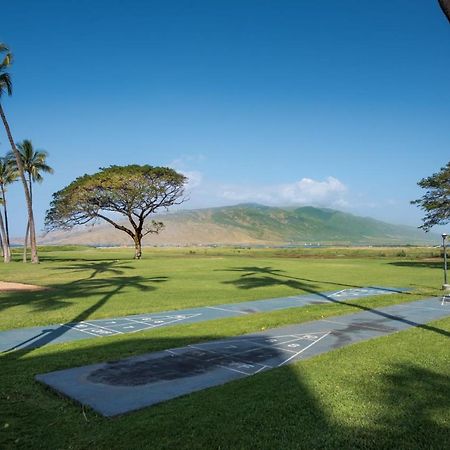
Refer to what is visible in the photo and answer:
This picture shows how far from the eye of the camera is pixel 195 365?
878 cm

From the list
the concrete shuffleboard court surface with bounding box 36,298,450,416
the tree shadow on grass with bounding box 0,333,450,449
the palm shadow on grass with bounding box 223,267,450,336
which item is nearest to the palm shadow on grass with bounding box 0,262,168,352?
the concrete shuffleboard court surface with bounding box 36,298,450,416

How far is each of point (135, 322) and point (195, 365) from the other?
599 cm

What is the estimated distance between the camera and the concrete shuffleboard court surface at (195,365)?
700 centimetres

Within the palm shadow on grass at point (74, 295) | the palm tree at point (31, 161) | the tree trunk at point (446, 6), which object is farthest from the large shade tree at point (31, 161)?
the tree trunk at point (446, 6)

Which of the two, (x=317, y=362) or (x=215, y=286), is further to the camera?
(x=215, y=286)

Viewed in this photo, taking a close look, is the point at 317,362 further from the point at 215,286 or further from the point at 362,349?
the point at 215,286

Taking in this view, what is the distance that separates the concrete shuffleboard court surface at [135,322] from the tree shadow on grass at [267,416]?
3.35m

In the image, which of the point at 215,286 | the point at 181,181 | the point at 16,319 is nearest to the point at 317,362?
the point at 16,319

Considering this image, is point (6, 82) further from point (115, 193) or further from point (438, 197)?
point (438, 197)

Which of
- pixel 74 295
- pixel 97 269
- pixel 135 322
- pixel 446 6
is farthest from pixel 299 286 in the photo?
pixel 446 6

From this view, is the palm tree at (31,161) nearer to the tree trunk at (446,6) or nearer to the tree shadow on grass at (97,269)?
the tree shadow on grass at (97,269)

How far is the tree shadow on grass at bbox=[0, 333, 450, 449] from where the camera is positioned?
5.41m

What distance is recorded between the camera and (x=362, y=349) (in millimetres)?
10227

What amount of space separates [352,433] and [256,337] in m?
6.12
